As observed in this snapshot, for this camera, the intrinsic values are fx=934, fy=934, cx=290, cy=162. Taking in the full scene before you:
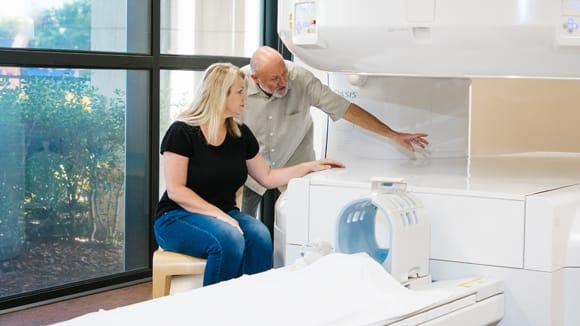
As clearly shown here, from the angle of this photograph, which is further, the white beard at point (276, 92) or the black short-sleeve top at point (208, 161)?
the white beard at point (276, 92)

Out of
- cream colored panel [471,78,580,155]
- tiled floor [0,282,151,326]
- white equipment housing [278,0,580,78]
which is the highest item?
white equipment housing [278,0,580,78]

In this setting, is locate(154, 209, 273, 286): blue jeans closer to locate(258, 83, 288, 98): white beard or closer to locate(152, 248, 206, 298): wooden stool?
locate(152, 248, 206, 298): wooden stool

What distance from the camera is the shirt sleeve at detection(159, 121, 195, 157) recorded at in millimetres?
3199

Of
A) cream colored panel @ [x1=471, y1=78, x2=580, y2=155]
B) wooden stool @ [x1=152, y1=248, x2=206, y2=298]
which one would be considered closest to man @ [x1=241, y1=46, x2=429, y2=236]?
cream colored panel @ [x1=471, y1=78, x2=580, y2=155]

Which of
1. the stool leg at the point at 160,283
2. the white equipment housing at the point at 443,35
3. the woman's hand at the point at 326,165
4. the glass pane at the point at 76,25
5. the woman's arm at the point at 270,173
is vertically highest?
the glass pane at the point at 76,25

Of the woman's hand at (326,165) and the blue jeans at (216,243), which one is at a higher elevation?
the woman's hand at (326,165)

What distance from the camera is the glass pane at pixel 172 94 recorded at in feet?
16.2

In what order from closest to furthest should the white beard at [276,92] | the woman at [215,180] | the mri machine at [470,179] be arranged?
the mri machine at [470,179] < the woman at [215,180] < the white beard at [276,92]

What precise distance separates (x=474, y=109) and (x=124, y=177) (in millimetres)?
2010

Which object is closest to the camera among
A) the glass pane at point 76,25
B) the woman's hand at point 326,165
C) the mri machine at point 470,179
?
the mri machine at point 470,179

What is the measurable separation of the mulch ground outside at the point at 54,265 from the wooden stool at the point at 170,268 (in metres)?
1.38

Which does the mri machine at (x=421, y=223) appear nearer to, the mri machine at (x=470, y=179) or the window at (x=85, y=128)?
the mri machine at (x=470, y=179)

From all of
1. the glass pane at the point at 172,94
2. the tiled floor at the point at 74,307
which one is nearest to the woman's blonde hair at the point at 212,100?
the tiled floor at the point at 74,307

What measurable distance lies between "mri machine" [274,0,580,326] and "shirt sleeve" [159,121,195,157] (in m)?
0.63
